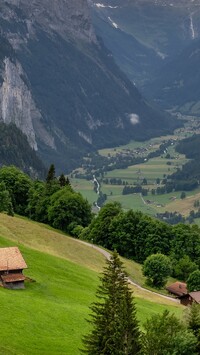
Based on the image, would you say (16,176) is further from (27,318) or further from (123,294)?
(123,294)

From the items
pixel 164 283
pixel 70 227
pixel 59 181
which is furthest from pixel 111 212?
pixel 164 283

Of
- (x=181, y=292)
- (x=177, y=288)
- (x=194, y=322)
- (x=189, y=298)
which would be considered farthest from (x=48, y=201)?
(x=194, y=322)

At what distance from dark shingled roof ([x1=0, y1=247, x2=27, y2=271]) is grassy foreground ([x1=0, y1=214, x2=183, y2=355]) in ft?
10.0

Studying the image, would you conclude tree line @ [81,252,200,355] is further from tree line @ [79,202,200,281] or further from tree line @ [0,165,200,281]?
tree line @ [79,202,200,281]

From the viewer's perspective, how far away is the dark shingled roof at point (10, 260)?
7794 centimetres

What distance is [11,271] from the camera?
78.1 meters

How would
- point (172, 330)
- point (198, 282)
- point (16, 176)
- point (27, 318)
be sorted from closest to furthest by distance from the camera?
point (172, 330)
point (27, 318)
point (198, 282)
point (16, 176)

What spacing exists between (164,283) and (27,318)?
58.9 meters

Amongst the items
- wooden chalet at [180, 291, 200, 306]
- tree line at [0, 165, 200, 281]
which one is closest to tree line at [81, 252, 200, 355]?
wooden chalet at [180, 291, 200, 306]

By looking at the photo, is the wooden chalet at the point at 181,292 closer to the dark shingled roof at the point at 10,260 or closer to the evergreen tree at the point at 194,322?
the dark shingled roof at the point at 10,260

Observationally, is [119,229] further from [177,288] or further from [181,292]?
[181,292]

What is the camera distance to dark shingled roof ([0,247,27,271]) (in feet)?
256

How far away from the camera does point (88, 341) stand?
55750 mm

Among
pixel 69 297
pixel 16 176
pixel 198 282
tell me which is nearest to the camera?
pixel 69 297
